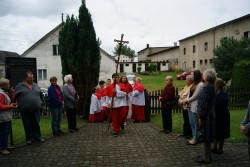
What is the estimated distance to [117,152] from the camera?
6.25m

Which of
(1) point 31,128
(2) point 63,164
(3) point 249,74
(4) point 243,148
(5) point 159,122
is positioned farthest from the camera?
(3) point 249,74

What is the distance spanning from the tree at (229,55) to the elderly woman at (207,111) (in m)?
16.7

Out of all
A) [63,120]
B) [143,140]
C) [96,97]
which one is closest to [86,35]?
[96,97]

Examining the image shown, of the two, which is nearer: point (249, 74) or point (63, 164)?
point (63, 164)

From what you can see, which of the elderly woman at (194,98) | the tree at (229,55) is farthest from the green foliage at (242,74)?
the elderly woman at (194,98)

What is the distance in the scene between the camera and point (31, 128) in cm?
731

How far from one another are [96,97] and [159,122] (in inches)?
111

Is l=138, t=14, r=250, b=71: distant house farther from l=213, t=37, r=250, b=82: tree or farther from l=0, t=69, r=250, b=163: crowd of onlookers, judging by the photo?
l=0, t=69, r=250, b=163: crowd of onlookers

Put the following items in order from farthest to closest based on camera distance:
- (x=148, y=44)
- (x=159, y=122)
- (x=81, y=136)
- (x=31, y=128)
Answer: (x=148, y=44) → (x=159, y=122) → (x=81, y=136) → (x=31, y=128)

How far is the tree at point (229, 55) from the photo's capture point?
69.1 feet

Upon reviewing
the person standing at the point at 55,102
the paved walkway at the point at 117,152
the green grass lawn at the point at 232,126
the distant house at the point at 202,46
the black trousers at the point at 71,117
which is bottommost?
the paved walkway at the point at 117,152

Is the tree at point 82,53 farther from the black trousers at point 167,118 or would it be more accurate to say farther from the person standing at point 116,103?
the black trousers at point 167,118

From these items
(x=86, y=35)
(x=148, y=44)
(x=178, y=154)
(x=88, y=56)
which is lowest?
(x=178, y=154)

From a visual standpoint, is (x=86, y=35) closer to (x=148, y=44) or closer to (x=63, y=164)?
(x=63, y=164)
